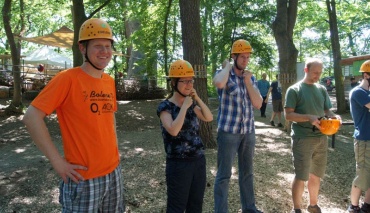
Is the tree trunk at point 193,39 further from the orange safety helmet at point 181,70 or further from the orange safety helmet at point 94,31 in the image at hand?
the orange safety helmet at point 94,31

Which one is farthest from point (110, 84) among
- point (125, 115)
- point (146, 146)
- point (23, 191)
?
point (125, 115)

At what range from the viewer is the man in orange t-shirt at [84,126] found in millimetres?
2141

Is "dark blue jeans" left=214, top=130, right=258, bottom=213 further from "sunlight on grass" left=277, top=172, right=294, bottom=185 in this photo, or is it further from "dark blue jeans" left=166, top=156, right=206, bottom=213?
"sunlight on grass" left=277, top=172, right=294, bottom=185

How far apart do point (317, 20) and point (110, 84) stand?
23.9m

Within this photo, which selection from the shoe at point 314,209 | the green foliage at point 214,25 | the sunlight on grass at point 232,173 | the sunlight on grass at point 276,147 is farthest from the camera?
the green foliage at point 214,25

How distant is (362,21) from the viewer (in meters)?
29.3

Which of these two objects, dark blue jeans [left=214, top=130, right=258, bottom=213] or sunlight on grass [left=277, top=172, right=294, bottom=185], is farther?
sunlight on grass [left=277, top=172, right=294, bottom=185]

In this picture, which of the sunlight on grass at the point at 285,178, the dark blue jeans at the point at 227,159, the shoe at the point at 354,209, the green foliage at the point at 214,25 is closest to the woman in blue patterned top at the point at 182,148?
the dark blue jeans at the point at 227,159

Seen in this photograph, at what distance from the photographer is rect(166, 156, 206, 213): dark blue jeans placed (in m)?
3.05

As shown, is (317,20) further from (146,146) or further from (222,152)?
(222,152)

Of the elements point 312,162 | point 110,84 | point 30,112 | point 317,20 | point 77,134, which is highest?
point 317,20

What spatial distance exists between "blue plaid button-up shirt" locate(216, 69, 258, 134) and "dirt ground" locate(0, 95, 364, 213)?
3.77 ft

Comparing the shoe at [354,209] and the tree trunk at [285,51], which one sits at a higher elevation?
the tree trunk at [285,51]

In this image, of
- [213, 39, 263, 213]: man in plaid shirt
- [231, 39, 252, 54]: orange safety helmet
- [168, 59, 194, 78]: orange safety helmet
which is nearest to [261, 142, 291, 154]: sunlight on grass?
[213, 39, 263, 213]: man in plaid shirt
